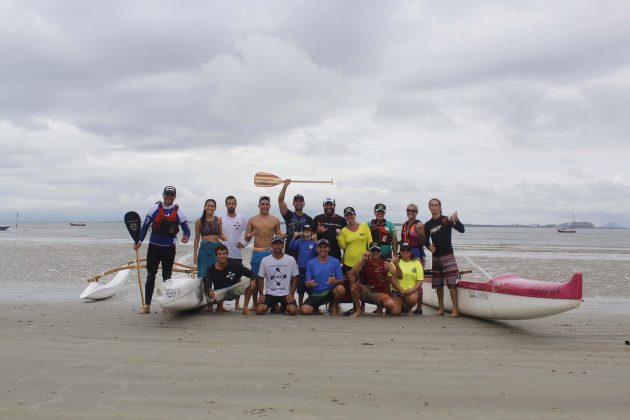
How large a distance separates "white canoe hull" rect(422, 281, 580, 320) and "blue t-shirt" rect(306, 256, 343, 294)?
176 cm

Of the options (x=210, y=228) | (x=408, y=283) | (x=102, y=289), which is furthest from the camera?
(x=102, y=289)

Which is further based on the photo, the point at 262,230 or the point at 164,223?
the point at 262,230

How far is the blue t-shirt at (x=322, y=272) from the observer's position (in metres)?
7.27

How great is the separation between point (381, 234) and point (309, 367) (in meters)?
3.37

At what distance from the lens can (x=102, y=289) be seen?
938cm

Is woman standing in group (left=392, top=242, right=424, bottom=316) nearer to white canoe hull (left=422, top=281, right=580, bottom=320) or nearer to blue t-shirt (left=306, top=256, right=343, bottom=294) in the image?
white canoe hull (left=422, top=281, right=580, bottom=320)

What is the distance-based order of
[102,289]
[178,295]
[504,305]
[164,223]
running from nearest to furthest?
[504,305]
[178,295]
[164,223]
[102,289]

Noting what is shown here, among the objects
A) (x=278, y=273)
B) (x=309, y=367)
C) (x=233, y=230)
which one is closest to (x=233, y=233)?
(x=233, y=230)

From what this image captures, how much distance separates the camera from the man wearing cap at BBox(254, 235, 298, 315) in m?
7.26

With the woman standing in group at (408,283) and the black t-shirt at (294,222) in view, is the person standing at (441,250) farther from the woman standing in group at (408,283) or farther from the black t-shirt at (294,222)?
the black t-shirt at (294,222)

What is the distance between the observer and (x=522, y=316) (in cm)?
633

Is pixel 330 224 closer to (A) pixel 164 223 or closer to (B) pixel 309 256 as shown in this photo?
(B) pixel 309 256

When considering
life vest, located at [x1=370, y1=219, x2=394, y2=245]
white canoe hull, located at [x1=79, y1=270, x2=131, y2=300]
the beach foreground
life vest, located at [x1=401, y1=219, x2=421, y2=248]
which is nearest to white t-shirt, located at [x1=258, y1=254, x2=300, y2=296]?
the beach foreground

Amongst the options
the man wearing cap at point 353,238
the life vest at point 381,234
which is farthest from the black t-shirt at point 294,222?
→ the life vest at point 381,234
